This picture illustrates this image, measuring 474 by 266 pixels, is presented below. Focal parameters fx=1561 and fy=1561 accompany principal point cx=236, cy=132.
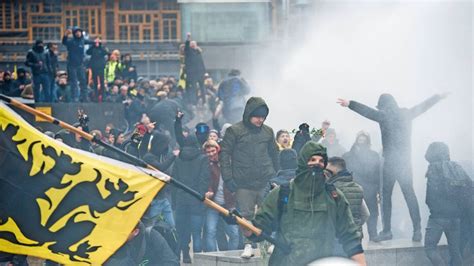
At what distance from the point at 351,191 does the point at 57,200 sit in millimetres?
3278

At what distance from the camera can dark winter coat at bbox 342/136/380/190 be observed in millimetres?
17797

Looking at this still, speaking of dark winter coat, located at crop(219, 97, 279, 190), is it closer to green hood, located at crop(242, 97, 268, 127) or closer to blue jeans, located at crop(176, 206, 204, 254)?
green hood, located at crop(242, 97, 268, 127)

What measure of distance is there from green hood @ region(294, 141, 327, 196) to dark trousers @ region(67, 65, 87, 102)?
52.4 ft

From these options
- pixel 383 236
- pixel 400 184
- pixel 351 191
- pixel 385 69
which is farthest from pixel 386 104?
pixel 385 69

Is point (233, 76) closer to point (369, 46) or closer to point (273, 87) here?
point (369, 46)

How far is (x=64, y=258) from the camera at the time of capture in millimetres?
11211

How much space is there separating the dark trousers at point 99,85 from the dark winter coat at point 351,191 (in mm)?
14500

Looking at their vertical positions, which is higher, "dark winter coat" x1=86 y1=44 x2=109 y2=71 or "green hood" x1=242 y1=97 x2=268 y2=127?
"green hood" x1=242 y1=97 x2=268 y2=127

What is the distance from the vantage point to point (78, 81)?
1101 inches

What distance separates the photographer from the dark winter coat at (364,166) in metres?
17.8

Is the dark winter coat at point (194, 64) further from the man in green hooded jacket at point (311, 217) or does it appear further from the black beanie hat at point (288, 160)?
the man in green hooded jacket at point (311, 217)

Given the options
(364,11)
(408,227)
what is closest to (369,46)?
(364,11)

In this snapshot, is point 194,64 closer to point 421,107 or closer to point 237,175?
point 421,107

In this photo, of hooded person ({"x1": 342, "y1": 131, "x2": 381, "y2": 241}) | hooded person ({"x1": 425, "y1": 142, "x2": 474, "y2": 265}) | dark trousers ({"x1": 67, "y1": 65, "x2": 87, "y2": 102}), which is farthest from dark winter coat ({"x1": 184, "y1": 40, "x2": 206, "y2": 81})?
hooded person ({"x1": 425, "y1": 142, "x2": 474, "y2": 265})
